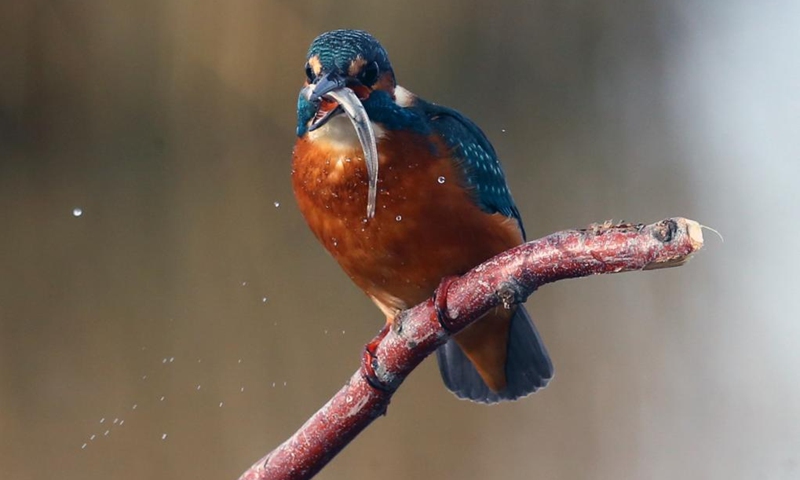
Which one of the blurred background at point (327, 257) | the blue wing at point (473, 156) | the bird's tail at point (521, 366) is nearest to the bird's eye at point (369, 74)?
the blue wing at point (473, 156)

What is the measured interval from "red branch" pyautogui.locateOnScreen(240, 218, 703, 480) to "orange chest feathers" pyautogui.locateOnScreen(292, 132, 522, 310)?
86 millimetres

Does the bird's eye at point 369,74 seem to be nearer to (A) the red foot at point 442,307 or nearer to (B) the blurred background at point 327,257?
(A) the red foot at point 442,307

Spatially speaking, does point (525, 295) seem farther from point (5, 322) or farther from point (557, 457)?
point (5, 322)

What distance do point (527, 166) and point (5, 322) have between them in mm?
1123

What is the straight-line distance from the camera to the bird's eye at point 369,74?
838 mm

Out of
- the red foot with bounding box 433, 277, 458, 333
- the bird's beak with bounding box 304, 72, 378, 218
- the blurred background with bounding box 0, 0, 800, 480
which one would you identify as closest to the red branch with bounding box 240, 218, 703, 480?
the red foot with bounding box 433, 277, 458, 333

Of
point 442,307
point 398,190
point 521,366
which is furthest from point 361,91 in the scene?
point 521,366

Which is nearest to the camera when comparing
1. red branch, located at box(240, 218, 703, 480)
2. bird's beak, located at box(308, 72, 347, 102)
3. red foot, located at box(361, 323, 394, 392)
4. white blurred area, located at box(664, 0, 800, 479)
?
red branch, located at box(240, 218, 703, 480)

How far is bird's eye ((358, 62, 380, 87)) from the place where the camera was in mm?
838

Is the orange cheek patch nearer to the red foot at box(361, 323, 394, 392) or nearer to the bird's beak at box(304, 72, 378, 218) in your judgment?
the bird's beak at box(304, 72, 378, 218)

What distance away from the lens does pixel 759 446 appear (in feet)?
4.81

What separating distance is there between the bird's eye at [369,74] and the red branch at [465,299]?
0.75 ft

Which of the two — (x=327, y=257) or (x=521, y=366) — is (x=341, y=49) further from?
(x=327, y=257)

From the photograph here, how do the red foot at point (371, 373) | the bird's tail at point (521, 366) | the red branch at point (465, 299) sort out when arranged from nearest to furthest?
the red branch at point (465, 299)
the red foot at point (371, 373)
the bird's tail at point (521, 366)
